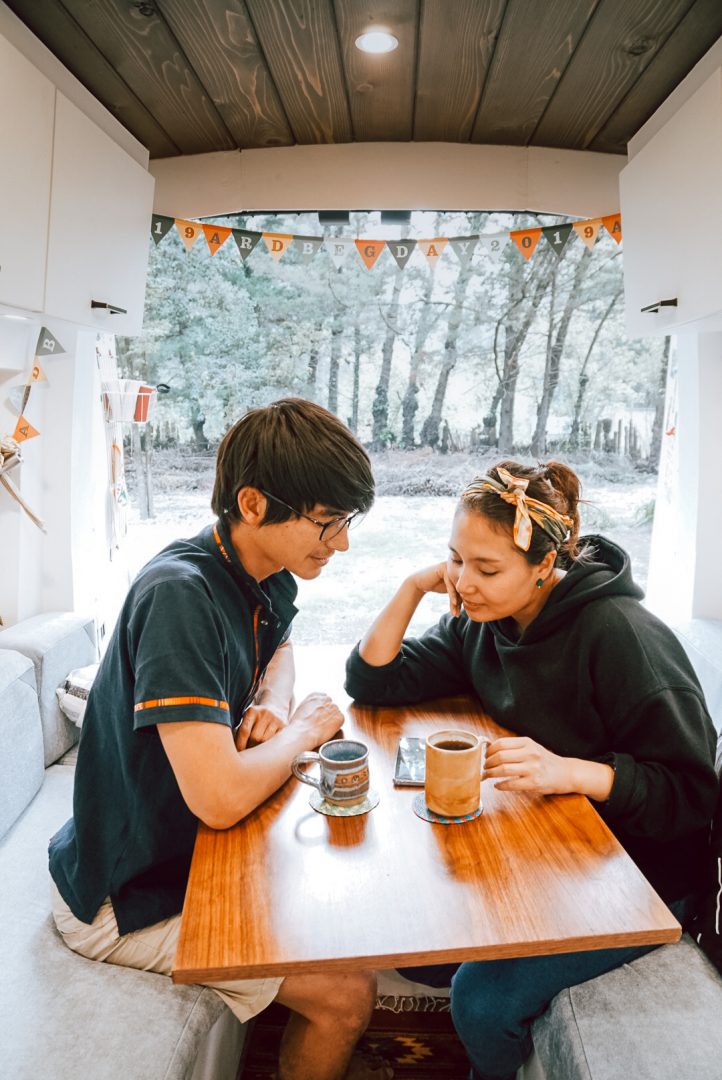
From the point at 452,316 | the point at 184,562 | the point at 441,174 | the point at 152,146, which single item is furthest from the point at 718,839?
the point at 152,146

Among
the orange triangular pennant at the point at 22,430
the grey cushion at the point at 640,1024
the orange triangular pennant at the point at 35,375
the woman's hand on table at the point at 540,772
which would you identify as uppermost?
the orange triangular pennant at the point at 35,375

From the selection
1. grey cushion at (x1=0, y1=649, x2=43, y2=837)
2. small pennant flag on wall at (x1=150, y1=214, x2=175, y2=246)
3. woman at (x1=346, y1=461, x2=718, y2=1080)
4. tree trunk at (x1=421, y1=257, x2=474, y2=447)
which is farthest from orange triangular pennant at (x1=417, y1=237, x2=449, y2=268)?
grey cushion at (x1=0, y1=649, x2=43, y2=837)

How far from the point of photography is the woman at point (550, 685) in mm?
1244

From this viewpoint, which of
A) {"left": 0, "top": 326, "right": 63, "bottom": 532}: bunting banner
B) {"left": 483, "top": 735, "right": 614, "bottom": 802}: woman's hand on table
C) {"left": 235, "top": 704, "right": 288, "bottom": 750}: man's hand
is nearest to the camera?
{"left": 483, "top": 735, "right": 614, "bottom": 802}: woman's hand on table

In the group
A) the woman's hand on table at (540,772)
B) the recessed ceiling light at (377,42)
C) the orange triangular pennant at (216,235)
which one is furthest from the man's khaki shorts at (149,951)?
the orange triangular pennant at (216,235)

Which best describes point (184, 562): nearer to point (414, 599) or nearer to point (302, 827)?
point (302, 827)

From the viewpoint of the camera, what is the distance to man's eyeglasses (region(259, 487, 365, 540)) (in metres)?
1.27

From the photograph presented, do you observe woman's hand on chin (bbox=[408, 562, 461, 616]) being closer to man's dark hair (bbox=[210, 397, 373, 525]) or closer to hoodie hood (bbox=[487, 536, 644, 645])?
hoodie hood (bbox=[487, 536, 644, 645])

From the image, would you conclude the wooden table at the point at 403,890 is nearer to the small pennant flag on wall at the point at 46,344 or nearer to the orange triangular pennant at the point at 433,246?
the small pennant flag on wall at the point at 46,344

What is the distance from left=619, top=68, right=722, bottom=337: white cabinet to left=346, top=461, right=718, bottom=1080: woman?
600 mm

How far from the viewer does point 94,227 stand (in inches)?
77.1

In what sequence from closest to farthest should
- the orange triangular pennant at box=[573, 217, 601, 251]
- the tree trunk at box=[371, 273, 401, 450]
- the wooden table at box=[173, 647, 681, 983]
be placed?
the wooden table at box=[173, 647, 681, 983]
the orange triangular pennant at box=[573, 217, 601, 251]
the tree trunk at box=[371, 273, 401, 450]

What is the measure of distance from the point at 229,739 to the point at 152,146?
2.17 m

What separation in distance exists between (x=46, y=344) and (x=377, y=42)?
1.27 m
